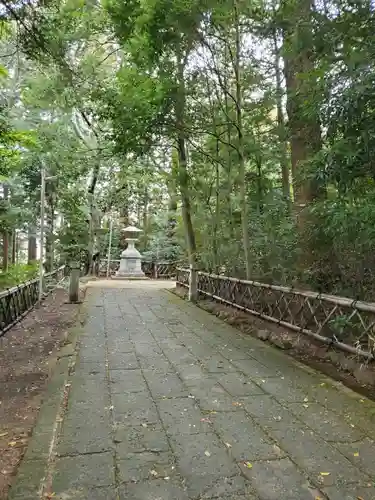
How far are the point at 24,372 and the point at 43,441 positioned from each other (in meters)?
1.93

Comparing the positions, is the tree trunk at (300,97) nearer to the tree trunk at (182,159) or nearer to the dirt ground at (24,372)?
the tree trunk at (182,159)

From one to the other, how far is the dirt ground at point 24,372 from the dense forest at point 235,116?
2.82 meters

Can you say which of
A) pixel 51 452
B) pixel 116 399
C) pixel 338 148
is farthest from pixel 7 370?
pixel 338 148

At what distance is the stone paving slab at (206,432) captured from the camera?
199cm

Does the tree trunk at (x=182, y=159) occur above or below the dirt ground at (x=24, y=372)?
above

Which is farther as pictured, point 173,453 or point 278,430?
point 278,430

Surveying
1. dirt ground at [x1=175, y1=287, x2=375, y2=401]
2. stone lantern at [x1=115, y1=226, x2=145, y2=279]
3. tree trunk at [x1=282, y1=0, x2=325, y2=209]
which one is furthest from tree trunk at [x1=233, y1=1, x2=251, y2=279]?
stone lantern at [x1=115, y1=226, x2=145, y2=279]

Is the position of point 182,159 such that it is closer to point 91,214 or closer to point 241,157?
point 241,157

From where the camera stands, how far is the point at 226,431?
103 inches

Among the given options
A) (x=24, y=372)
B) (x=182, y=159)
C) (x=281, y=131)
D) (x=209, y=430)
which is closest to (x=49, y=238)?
(x=182, y=159)

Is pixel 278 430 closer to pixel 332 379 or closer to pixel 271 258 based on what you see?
pixel 332 379

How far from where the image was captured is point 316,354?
14.6 feet

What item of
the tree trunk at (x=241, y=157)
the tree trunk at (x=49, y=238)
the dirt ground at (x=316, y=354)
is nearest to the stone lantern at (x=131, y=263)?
the tree trunk at (x=49, y=238)

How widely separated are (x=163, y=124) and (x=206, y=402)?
5.44m
